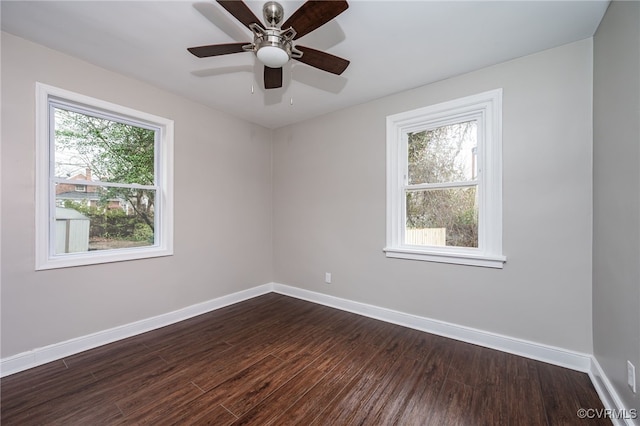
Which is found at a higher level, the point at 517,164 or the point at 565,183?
the point at 517,164

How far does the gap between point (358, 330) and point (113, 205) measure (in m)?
2.82

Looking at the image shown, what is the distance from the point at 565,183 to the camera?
2119mm

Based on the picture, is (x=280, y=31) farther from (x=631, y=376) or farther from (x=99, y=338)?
(x=99, y=338)

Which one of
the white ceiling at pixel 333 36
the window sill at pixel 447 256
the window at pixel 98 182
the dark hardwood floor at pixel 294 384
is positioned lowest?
the dark hardwood floor at pixel 294 384

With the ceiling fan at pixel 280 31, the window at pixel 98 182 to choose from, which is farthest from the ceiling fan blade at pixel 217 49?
the window at pixel 98 182

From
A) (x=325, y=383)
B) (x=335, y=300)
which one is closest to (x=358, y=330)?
(x=335, y=300)

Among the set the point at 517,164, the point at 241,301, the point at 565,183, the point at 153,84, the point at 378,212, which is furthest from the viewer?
the point at 241,301

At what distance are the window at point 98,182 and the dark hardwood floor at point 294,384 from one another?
0.94 metres

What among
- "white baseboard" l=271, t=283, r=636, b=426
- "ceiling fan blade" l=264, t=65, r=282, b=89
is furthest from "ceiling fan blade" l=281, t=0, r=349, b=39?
"white baseboard" l=271, t=283, r=636, b=426

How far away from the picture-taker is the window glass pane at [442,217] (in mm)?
2609

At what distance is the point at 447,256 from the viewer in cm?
263

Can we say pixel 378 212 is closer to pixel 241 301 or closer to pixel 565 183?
pixel 565 183

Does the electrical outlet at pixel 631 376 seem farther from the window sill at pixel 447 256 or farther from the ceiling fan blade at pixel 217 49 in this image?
the ceiling fan blade at pixel 217 49

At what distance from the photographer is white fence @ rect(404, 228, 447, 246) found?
109 inches
